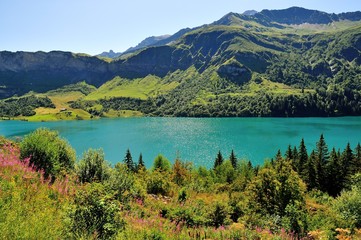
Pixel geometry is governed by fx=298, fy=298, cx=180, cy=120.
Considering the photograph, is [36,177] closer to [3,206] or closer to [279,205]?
[3,206]

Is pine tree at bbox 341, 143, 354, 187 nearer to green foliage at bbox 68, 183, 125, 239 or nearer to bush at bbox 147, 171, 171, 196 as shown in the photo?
bush at bbox 147, 171, 171, 196

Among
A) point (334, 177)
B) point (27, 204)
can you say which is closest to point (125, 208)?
point (27, 204)

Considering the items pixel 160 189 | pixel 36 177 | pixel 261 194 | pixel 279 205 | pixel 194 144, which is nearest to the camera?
pixel 36 177

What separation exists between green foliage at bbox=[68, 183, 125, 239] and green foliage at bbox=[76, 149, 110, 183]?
10.3m

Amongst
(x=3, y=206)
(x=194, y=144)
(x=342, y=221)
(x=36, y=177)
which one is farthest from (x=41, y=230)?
(x=194, y=144)

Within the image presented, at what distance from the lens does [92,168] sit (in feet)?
69.5

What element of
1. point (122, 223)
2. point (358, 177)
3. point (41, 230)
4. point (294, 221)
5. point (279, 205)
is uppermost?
point (41, 230)

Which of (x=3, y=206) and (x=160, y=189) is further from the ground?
(x=3, y=206)

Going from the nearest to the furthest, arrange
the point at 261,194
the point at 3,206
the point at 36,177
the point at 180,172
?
the point at 3,206
the point at 36,177
the point at 261,194
the point at 180,172

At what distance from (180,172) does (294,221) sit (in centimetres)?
3778

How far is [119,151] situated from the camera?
125 m

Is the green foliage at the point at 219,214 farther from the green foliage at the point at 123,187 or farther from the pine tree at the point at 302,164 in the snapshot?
the pine tree at the point at 302,164

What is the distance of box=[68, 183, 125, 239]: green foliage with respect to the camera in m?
9.24

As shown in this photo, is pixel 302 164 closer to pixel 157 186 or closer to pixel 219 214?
pixel 157 186
